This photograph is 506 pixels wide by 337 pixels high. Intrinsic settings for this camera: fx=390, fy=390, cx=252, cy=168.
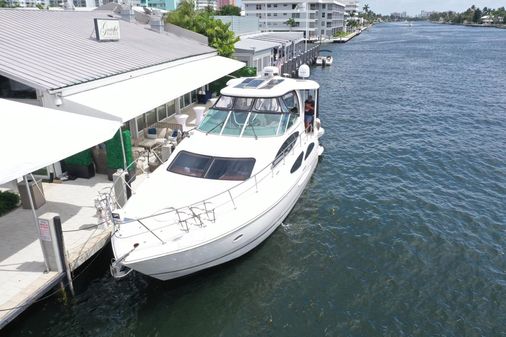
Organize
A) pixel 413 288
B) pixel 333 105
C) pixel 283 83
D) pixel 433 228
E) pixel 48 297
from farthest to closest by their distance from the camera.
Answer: pixel 333 105 < pixel 283 83 < pixel 433 228 < pixel 413 288 < pixel 48 297

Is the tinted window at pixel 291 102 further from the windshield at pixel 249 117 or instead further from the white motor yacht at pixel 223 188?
the windshield at pixel 249 117

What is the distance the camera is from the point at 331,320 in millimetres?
9406

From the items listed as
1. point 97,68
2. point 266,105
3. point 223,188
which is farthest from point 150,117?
point 223,188

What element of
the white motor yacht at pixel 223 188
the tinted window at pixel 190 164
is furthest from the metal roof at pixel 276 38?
the tinted window at pixel 190 164

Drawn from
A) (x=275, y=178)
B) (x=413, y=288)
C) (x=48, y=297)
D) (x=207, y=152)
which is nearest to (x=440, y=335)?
(x=413, y=288)

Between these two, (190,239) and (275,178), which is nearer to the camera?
(190,239)

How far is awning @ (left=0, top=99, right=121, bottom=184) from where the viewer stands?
29.2 ft

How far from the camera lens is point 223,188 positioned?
440 inches

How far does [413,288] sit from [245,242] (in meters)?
4.68

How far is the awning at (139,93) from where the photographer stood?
13.4 m

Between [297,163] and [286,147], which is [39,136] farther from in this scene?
[297,163]

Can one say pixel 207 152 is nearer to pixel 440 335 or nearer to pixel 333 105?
pixel 440 335

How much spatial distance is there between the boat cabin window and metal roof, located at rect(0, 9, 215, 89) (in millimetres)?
5082

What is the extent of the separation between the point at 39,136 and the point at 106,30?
11799 millimetres
